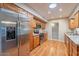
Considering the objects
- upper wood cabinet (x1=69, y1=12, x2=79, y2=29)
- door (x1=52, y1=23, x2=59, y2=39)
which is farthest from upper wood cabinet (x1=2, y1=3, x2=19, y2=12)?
upper wood cabinet (x1=69, y1=12, x2=79, y2=29)

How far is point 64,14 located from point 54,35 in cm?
90

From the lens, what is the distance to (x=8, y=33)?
233 cm

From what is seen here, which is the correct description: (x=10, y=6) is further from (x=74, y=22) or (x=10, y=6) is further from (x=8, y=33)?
(x=74, y=22)

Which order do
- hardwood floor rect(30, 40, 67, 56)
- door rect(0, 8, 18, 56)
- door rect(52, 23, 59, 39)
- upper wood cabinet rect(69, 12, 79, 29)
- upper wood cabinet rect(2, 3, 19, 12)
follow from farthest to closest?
hardwood floor rect(30, 40, 67, 56) < door rect(52, 23, 59, 39) < upper wood cabinet rect(69, 12, 79, 29) < upper wood cabinet rect(2, 3, 19, 12) < door rect(0, 8, 18, 56)

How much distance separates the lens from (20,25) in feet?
9.46

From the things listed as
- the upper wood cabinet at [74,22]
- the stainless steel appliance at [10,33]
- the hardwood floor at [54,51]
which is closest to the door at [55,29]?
the hardwood floor at [54,51]

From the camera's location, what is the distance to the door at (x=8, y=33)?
2.18m

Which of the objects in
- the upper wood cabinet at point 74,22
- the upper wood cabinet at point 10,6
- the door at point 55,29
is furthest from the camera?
the door at point 55,29

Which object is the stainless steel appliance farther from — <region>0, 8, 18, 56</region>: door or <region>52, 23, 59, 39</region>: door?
<region>52, 23, 59, 39</region>: door

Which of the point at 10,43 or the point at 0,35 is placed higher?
the point at 0,35

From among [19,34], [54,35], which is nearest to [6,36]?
[19,34]

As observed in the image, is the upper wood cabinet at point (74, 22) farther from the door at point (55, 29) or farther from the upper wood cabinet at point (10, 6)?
the upper wood cabinet at point (10, 6)

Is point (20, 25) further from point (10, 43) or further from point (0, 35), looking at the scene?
point (0, 35)

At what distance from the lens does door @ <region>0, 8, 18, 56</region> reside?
7.15ft
